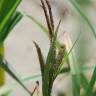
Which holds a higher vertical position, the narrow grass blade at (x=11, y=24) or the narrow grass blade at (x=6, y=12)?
the narrow grass blade at (x=6, y=12)

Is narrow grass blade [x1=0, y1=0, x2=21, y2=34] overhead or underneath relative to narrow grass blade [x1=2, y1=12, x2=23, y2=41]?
overhead

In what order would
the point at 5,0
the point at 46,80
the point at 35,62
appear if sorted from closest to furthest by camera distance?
the point at 46,80
the point at 5,0
the point at 35,62

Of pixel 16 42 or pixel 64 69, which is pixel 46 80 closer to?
pixel 64 69

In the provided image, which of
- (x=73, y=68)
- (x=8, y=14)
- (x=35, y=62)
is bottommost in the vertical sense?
(x=35, y=62)

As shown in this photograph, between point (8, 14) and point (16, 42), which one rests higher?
point (8, 14)

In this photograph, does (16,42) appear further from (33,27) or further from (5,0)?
(5,0)

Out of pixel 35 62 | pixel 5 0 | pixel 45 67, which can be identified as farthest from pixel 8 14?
pixel 35 62

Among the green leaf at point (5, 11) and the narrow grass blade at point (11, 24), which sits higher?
the green leaf at point (5, 11)

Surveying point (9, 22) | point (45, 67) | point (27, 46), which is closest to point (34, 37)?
point (27, 46)

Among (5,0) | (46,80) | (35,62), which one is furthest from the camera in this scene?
(35,62)

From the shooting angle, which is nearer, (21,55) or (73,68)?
(73,68)
